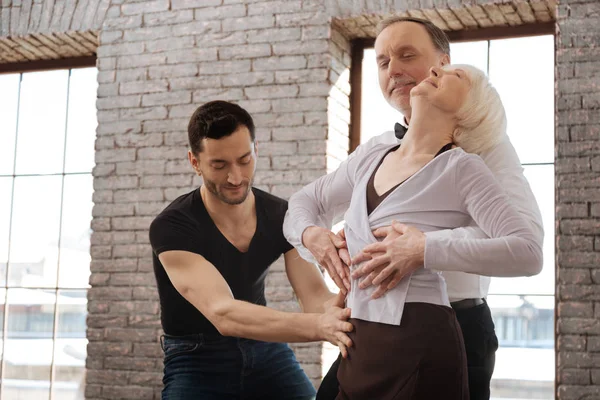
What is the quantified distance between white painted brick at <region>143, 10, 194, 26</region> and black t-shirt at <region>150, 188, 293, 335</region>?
2269 millimetres

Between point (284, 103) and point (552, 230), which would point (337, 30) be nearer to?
point (284, 103)

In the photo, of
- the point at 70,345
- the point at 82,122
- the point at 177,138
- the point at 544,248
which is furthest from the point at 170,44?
the point at 544,248

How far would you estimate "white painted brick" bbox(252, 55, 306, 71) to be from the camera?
169 inches

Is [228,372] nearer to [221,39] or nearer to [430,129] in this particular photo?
[430,129]

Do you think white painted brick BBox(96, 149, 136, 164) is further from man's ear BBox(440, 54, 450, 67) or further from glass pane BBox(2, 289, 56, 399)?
man's ear BBox(440, 54, 450, 67)

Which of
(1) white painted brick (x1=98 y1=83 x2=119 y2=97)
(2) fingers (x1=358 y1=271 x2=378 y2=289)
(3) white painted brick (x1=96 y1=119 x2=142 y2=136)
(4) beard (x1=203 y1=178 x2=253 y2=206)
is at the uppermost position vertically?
(1) white painted brick (x1=98 y1=83 x2=119 y2=97)

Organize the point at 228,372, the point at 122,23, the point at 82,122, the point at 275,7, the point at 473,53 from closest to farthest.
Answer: the point at 228,372
the point at 473,53
the point at 275,7
the point at 122,23
the point at 82,122

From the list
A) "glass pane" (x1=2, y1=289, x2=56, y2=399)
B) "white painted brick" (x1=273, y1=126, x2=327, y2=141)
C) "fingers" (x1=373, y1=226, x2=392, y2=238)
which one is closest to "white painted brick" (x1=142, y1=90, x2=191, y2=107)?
"white painted brick" (x1=273, y1=126, x2=327, y2=141)

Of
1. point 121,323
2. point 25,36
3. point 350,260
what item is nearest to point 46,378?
point 121,323

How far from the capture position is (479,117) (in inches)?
67.4

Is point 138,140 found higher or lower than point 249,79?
lower

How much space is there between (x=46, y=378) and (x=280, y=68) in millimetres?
2240

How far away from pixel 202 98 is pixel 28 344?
1.81 m

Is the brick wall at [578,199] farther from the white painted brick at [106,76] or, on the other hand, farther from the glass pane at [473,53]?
the white painted brick at [106,76]
